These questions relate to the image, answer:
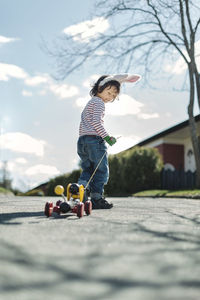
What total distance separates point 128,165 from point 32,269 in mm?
13829

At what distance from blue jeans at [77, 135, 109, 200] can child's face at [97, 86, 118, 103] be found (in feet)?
2.22

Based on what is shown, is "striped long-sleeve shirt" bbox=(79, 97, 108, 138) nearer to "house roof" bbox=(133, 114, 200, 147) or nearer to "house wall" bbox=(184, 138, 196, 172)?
"house roof" bbox=(133, 114, 200, 147)

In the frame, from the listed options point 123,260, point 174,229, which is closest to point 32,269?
point 123,260

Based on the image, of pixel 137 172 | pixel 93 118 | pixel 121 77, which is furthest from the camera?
pixel 137 172

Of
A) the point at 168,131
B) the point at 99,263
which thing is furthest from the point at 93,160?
the point at 168,131

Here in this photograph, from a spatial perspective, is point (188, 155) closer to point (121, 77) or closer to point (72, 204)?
point (121, 77)

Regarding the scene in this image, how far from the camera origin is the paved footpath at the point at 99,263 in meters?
1.28

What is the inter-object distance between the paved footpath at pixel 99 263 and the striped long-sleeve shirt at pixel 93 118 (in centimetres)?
207

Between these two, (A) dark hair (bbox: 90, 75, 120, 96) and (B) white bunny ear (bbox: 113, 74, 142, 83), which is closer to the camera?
(A) dark hair (bbox: 90, 75, 120, 96)

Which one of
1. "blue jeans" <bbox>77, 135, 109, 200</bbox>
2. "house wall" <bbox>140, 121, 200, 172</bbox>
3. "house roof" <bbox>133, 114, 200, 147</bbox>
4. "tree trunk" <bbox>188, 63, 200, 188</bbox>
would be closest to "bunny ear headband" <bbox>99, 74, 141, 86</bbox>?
"blue jeans" <bbox>77, 135, 109, 200</bbox>

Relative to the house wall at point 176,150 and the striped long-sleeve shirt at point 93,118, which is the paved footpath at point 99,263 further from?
the house wall at point 176,150

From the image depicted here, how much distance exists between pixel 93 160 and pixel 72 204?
109 cm

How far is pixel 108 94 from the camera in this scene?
4992 mm

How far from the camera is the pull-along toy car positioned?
3.42 meters
